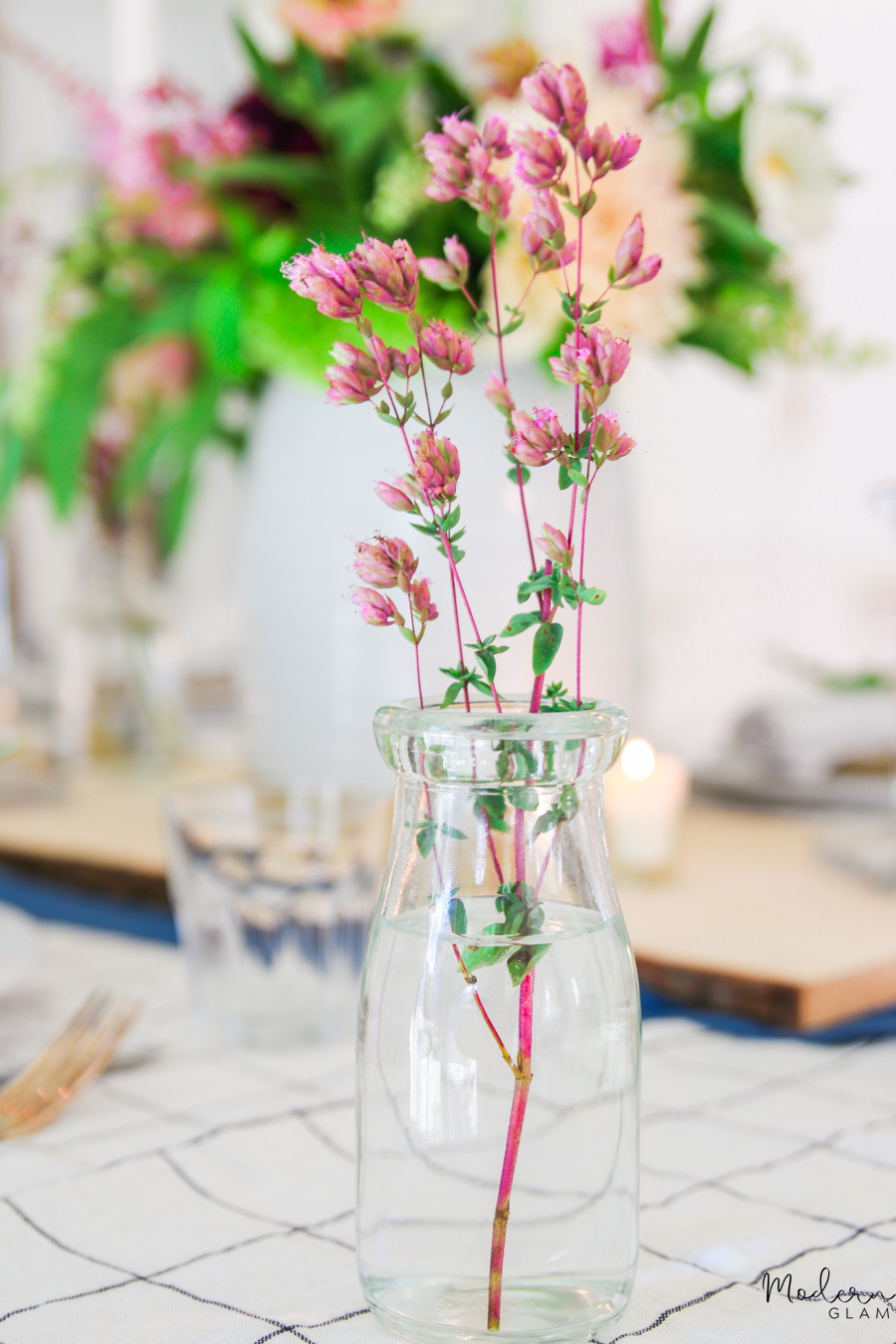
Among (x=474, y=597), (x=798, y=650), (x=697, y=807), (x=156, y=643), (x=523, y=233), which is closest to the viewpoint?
(x=523, y=233)

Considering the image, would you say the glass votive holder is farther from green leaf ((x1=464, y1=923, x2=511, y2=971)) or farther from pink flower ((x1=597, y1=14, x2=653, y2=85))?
pink flower ((x1=597, y1=14, x2=653, y2=85))

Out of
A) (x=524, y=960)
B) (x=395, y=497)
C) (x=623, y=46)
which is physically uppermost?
(x=623, y=46)

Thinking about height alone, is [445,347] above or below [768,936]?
above

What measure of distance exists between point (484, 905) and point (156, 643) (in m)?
0.88

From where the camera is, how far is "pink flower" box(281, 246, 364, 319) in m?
0.27

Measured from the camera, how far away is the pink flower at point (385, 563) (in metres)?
0.29

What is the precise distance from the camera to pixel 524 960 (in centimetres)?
30

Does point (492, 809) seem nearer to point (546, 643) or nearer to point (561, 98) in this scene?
point (546, 643)

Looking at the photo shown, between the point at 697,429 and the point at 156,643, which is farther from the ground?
the point at 697,429

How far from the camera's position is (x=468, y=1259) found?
305 mm

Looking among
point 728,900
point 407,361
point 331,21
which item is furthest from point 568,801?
point 331,21

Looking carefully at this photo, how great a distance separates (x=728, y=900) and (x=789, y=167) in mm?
478

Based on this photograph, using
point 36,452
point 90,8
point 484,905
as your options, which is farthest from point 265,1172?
point 90,8

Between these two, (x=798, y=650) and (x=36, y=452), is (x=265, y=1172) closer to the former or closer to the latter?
(x=36, y=452)
